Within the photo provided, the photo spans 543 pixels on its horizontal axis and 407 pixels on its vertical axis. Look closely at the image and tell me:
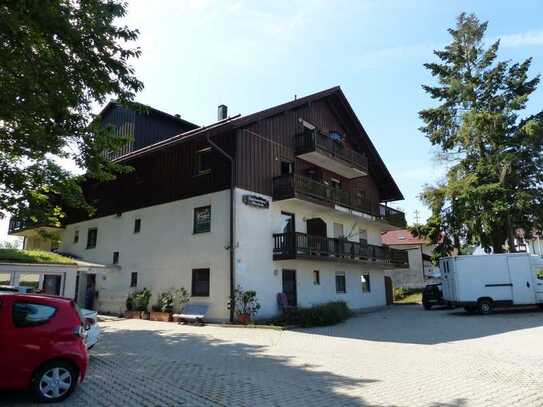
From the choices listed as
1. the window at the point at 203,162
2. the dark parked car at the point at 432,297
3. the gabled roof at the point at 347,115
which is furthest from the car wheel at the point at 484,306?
the window at the point at 203,162

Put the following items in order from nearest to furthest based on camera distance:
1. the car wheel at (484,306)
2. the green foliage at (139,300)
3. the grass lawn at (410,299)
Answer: the green foliage at (139,300), the car wheel at (484,306), the grass lawn at (410,299)

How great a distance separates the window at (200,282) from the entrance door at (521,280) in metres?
14.8

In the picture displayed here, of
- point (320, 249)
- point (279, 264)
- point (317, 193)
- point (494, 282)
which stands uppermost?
point (317, 193)

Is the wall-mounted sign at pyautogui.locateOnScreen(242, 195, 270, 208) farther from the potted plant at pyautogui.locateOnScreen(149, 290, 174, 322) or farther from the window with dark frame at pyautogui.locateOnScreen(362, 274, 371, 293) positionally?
the window with dark frame at pyautogui.locateOnScreen(362, 274, 371, 293)

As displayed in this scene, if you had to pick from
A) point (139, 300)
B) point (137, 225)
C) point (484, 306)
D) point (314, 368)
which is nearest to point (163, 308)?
point (139, 300)

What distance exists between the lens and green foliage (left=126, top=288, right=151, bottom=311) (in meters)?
20.4

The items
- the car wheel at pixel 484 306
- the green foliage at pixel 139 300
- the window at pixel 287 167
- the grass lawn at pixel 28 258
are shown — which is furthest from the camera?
the window at pixel 287 167

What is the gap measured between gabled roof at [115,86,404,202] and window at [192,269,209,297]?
643cm

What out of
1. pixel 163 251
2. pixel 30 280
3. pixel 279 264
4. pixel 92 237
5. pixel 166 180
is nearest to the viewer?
pixel 30 280

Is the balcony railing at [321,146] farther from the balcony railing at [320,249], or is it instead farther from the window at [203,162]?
the window at [203,162]

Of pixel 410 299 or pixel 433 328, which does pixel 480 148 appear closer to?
pixel 410 299

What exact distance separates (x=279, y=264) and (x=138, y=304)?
7240mm

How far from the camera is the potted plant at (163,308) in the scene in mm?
18766

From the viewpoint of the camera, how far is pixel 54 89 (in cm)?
902
